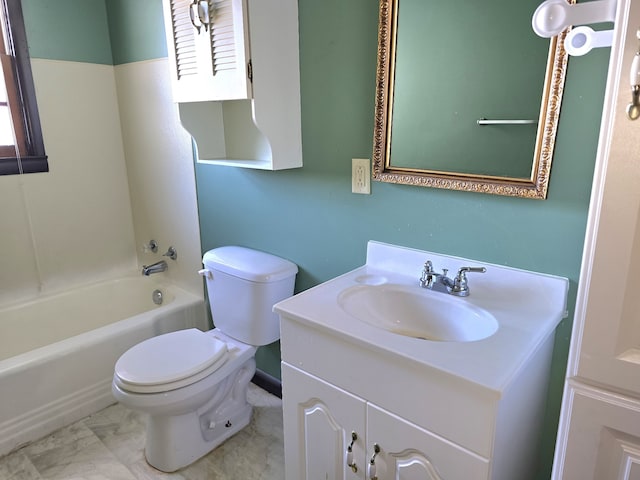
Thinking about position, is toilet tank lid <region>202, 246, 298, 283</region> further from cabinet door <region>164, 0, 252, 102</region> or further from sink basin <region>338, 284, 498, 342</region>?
cabinet door <region>164, 0, 252, 102</region>

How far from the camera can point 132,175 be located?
265 centimetres

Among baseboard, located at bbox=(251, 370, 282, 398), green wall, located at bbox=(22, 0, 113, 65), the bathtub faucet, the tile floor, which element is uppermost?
green wall, located at bbox=(22, 0, 113, 65)

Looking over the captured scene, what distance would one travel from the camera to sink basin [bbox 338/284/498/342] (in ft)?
4.08

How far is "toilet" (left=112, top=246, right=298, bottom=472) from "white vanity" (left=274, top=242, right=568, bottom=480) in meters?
0.45

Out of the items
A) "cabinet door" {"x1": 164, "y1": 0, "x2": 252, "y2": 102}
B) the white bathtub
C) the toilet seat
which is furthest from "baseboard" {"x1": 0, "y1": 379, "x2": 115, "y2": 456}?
"cabinet door" {"x1": 164, "y1": 0, "x2": 252, "y2": 102}

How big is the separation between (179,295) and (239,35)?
1.47 metres

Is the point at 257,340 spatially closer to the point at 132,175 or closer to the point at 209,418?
the point at 209,418

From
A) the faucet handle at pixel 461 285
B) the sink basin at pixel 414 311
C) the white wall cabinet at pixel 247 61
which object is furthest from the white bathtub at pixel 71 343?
the faucet handle at pixel 461 285

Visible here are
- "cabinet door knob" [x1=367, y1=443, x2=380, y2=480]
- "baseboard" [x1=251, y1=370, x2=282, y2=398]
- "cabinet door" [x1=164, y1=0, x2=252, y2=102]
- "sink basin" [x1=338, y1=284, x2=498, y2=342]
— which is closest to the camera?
"cabinet door knob" [x1=367, y1=443, x2=380, y2=480]

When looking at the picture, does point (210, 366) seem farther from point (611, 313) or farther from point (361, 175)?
point (611, 313)

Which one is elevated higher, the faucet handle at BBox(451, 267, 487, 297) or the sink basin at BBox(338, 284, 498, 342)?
the faucet handle at BBox(451, 267, 487, 297)

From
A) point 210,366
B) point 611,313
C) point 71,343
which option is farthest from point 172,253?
→ point 611,313

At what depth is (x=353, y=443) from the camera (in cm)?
116

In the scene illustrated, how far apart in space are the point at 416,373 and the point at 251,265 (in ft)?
3.24
